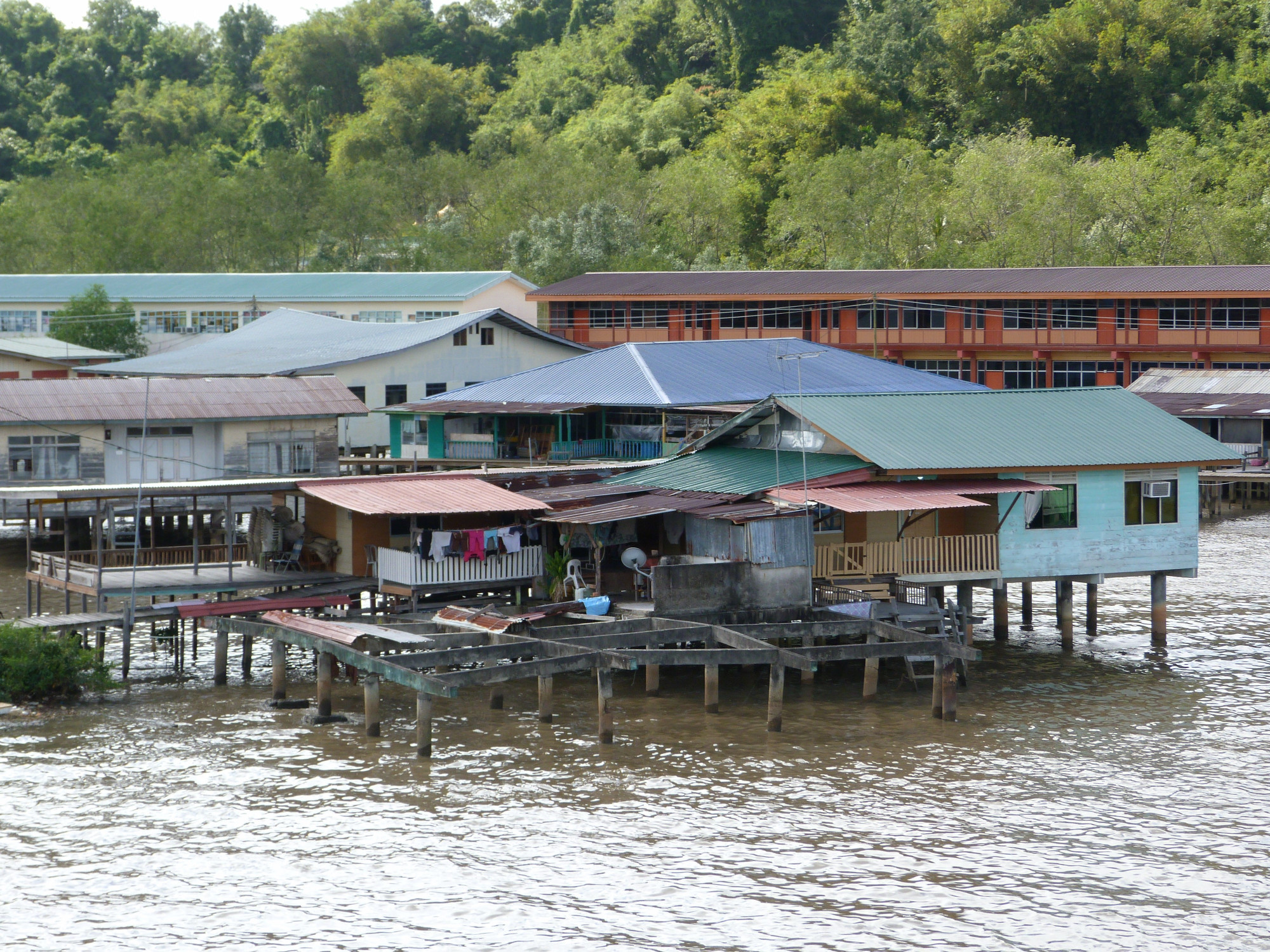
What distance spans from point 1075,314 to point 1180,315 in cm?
492

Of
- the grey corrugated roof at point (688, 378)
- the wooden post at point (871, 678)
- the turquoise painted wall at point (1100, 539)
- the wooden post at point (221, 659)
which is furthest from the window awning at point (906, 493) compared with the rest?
the grey corrugated roof at point (688, 378)

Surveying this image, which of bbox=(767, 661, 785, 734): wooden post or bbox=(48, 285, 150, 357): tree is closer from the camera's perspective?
bbox=(767, 661, 785, 734): wooden post

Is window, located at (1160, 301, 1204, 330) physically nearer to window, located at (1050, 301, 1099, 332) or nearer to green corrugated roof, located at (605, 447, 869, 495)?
window, located at (1050, 301, 1099, 332)

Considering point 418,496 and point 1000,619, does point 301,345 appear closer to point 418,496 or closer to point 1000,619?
point 418,496

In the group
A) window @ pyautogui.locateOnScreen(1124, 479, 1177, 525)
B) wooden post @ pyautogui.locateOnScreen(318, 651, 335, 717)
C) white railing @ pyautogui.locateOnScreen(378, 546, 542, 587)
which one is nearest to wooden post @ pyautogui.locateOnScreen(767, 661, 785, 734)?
white railing @ pyautogui.locateOnScreen(378, 546, 542, 587)

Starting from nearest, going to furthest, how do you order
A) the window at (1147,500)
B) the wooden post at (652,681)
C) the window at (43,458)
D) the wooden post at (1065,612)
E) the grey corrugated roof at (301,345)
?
the wooden post at (652,681) → the window at (1147,500) → the wooden post at (1065,612) → the window at (43,458) → the grey corrugated roof at (301,345)

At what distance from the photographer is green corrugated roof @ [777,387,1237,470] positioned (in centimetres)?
3491

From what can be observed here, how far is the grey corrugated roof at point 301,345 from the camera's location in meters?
63.7

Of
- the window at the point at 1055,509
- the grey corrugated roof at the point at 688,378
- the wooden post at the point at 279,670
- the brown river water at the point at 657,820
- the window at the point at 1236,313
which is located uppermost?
the window at the point at 1236,313

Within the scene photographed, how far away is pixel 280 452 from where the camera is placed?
170 ft

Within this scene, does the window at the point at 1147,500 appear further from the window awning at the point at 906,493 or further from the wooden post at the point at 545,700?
the wooden post at the point at 545,700

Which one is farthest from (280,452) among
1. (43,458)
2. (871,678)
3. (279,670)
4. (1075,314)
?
(1075,314)

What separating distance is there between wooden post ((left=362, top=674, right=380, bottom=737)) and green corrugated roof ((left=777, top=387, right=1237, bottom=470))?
11.4 meters

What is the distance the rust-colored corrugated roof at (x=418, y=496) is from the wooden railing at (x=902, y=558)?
613 centimetres
